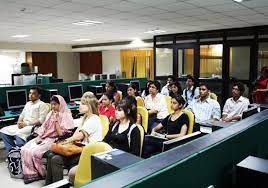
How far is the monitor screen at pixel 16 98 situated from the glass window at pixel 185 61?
4792mm

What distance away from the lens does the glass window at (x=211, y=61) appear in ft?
25.1

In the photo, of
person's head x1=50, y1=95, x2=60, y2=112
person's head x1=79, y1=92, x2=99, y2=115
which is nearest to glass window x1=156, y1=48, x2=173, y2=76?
person's head x1=50, y1=95, x2=60, y2=112

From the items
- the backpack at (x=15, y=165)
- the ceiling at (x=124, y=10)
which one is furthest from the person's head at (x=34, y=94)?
the ceiling at (x=124, y=10)

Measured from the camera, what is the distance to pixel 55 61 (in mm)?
13383

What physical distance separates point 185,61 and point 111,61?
4737mm

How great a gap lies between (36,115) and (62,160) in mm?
1490

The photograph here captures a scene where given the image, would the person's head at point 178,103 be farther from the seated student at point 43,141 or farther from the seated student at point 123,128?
the seated student at point 43,141

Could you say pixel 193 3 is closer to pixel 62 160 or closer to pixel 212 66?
pixel 62 160

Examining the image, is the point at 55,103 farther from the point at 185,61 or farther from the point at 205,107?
the point at 185,61

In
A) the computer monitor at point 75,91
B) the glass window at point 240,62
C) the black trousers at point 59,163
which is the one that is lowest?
the black trousers at point 59,163

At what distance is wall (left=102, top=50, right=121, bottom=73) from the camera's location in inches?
476

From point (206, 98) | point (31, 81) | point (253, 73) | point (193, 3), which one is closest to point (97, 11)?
point (193, 3)

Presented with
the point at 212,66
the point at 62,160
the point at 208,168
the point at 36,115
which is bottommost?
the point at 62,160

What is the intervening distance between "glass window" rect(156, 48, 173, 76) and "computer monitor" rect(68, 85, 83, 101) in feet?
11.1
